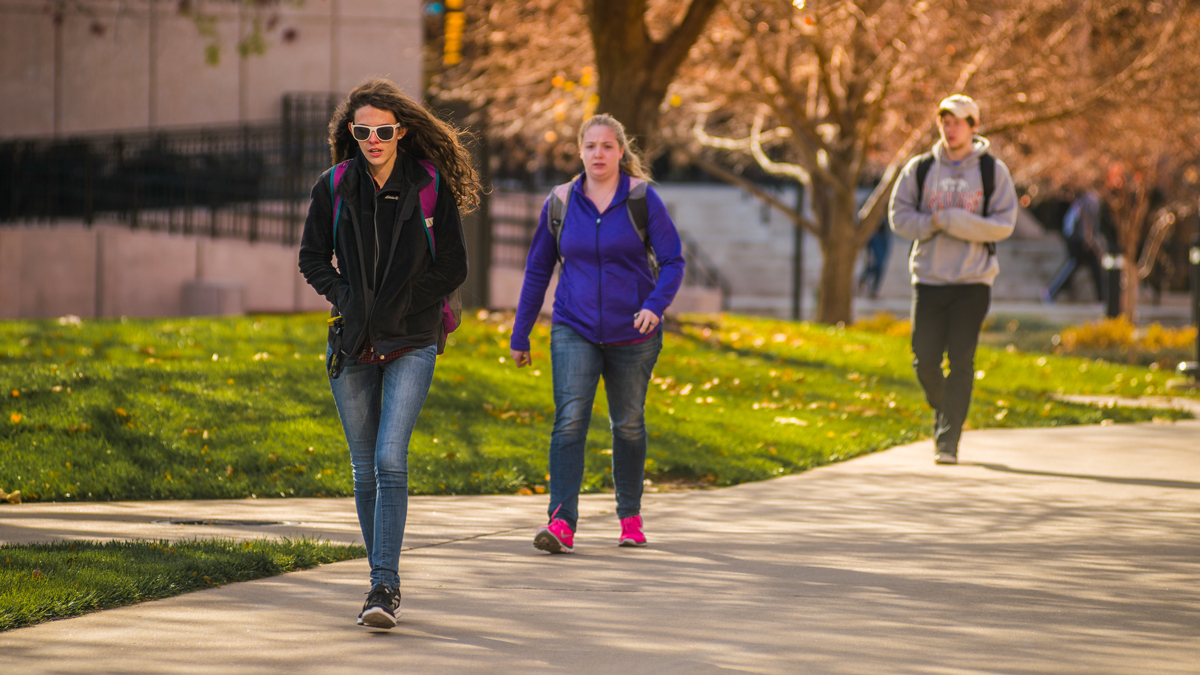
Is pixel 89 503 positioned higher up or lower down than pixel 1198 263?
lower down

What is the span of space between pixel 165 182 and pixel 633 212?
1441 centimetres

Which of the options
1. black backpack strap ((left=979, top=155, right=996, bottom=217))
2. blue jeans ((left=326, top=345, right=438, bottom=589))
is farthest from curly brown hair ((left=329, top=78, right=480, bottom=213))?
black backpack strap ((left=979, top=155, right=996, bottom=217))

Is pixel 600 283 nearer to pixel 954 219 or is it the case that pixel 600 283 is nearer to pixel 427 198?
pixel 427 198

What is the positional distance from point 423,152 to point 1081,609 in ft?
9.35

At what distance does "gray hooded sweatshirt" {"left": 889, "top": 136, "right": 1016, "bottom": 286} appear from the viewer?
303 inches

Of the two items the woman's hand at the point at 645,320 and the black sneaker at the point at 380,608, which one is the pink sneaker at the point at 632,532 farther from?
the black sneaker at the point at 380,608

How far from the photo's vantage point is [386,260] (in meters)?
4.39

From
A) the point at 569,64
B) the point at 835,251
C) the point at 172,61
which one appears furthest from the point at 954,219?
the point at 172,61

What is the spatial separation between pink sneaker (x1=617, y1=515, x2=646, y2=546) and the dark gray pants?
2888 millimetres

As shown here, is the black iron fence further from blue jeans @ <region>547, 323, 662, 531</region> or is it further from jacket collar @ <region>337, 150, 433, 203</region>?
jacket collar @ <region>337, 150, 433, 203</region>

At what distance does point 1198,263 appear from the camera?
13.2 meters

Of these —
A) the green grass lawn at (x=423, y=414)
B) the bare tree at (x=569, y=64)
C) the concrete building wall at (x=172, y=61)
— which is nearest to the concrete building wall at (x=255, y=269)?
the bare tree at (x=569, y=64)

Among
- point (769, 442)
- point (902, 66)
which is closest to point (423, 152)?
point (769, 442)

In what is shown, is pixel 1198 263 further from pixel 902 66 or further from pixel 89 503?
pixel 89 503
